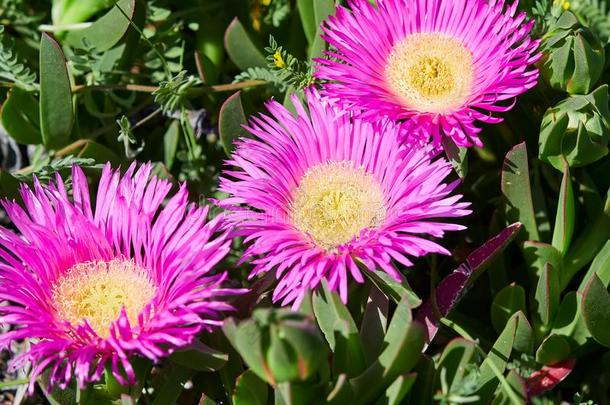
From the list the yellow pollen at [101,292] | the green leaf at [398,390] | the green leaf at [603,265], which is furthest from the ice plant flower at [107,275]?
the green leaf at [603,265]

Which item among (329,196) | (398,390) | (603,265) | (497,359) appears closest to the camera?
(398,390)

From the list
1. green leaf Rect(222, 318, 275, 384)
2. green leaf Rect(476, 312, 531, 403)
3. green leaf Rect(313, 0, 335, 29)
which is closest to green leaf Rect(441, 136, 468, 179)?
green leaf Rect(476, 312, 531, 403)

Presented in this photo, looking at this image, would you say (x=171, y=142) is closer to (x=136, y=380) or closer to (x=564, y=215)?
(x=136, y=380)

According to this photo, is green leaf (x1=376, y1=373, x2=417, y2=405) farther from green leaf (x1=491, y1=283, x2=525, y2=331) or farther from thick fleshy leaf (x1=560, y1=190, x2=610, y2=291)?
thick fleshy leaf (x1=560, y1=190, x2=610, y2=291)

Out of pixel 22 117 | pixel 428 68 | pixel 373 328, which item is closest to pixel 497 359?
pixel 373 328

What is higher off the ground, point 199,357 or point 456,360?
point 456,360

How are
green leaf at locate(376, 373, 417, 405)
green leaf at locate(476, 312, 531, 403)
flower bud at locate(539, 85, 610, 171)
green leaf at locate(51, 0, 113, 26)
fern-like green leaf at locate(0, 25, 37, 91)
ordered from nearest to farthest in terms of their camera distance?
green leaf at locate(376, 373, 417, 405)
green leaf at locate(476, 312, 531, 403)
flower bud at locate(539, 85, 610, 171)
fern-like green leaf at locate(0, 25, 37, 91)
green leaf at locate(51, 0, 113, 26)
